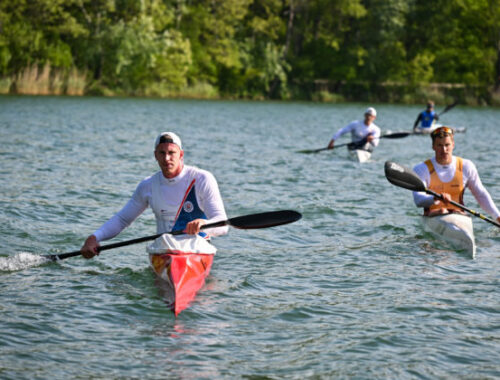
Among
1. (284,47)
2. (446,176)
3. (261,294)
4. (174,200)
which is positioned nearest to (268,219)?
(261,294)

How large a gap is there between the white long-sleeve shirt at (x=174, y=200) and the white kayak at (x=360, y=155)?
13139 millimetres

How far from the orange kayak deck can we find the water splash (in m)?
1.59

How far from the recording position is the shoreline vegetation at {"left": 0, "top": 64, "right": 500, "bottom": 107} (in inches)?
2131

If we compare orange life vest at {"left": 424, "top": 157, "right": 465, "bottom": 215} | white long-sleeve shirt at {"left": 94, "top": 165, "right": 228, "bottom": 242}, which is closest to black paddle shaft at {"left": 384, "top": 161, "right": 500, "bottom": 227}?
orange life vest at {"left": 424, "top": 157, "right": 465, "bottom": 215}

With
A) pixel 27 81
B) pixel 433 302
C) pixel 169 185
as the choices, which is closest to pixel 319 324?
pixel 433 302

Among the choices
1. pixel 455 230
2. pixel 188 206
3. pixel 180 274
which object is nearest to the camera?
pixel 180 274

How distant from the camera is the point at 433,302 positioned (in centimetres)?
778

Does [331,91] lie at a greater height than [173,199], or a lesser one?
greater

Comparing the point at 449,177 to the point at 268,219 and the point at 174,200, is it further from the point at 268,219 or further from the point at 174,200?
the point at 174,200

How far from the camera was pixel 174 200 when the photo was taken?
27.2ft

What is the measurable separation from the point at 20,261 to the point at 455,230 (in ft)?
18.1

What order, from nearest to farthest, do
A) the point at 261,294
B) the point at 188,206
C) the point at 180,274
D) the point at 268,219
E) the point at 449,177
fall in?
1. the point at 180,274
2. the point at 261,294
3. the point at 188,206
4. the point at 268,219
5. the point at 449,177

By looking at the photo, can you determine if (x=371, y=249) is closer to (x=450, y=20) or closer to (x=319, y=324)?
(x=319, y=324)

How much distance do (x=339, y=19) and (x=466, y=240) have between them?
69.6 metres
